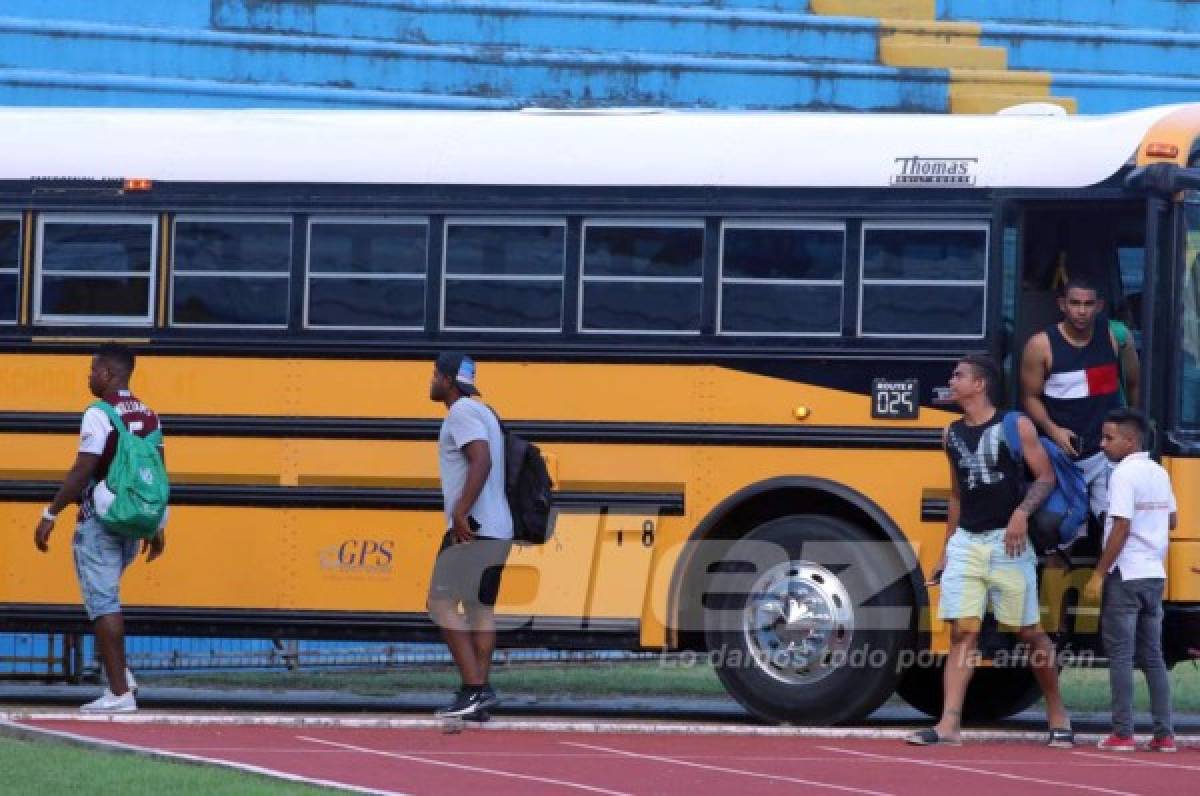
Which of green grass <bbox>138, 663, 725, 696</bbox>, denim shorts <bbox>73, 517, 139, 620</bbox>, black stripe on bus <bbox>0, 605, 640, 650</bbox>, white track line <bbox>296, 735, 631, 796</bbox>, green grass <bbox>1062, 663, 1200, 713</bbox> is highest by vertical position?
denim shorts <bbox>73, 517, 139, 620</bbox>

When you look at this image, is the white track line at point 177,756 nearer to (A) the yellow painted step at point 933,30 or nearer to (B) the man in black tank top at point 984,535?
(B) the man in black tank top at point 984,535

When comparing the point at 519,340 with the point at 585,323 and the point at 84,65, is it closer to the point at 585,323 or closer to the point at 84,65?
the point at 585,323

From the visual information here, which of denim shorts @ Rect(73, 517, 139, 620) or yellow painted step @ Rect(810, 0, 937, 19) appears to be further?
yellow painted step @ Rect(810, 0, 937, 19)

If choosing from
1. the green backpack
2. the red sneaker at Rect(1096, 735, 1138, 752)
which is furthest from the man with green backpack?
the red sneaker at Rect(1096, 735, 1138, 752)

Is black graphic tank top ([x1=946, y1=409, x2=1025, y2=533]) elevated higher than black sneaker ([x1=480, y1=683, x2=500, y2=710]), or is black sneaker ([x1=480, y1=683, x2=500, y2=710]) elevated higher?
black graphic tank top ([x1=946, y1=409, x2=1025, y2=533])

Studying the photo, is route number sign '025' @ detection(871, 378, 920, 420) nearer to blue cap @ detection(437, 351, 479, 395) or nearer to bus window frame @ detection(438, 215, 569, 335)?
bus window frame @ detection(438, 215, 569, 335)

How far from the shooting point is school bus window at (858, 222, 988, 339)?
1288cm

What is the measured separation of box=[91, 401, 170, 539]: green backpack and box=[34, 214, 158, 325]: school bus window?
0.74 metres

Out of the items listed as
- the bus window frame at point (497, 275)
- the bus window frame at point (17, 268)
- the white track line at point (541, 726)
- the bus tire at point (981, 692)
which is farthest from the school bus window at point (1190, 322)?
the bus window frame at point (17, 268)

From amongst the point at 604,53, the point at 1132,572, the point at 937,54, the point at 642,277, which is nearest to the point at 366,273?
the point at 642,277

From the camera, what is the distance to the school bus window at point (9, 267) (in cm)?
1355

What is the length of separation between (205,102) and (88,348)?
22.6 feet

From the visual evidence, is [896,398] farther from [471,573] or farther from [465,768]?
[465,768]

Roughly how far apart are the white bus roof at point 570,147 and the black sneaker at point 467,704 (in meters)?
2.43
